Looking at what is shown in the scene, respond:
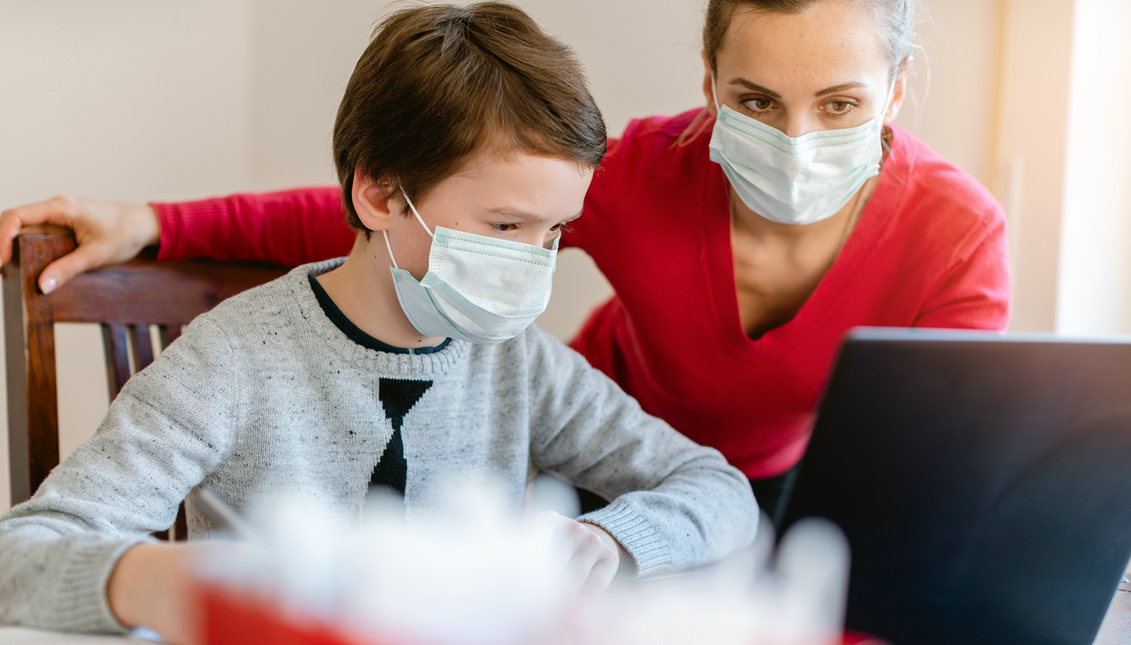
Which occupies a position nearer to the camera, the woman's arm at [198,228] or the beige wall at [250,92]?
the woman's arm at [198,228]

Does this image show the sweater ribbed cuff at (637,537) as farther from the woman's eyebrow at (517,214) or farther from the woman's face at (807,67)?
the woman's face at (807,67)

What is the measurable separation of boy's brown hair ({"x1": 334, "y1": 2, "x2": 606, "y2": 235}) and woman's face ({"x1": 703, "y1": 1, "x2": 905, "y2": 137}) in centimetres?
20

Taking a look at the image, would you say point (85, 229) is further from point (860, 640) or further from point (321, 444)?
point (860, 640)

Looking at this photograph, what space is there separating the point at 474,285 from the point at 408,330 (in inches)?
4.7

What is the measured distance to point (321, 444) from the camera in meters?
0.85

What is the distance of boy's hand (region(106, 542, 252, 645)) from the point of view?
1.72 feet

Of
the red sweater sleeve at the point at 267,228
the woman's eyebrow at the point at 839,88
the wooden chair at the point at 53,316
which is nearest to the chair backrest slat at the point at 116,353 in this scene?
the wooden chair at the point at 53,316

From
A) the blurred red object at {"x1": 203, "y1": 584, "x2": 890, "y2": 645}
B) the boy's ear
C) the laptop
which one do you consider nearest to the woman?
the boy's ear

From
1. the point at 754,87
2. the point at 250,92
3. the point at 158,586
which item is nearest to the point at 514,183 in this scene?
the point at 754,87

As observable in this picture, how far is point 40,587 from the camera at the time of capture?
567 millimetres

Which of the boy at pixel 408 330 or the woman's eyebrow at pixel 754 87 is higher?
the woman's eyebrow at pixel 754 87

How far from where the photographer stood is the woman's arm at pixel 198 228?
3.09 feet

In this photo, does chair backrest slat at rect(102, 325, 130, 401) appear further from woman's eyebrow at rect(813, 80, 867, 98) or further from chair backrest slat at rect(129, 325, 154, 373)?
woman's eyebrow at rect(813, 80, 867, 98)

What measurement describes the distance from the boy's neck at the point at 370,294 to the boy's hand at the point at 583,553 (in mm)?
283
